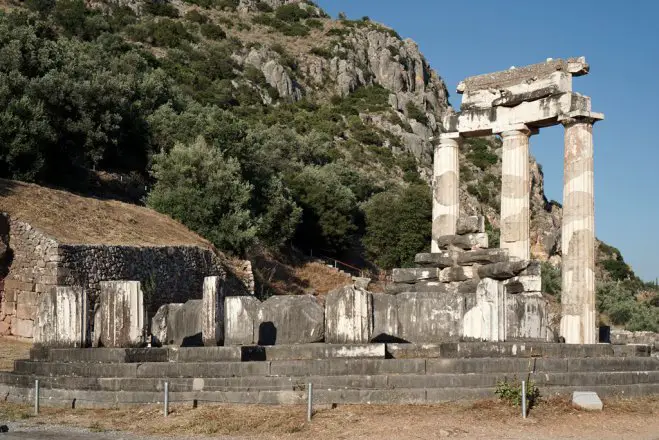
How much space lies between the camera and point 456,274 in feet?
72.5

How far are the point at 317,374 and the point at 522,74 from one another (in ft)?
40.2

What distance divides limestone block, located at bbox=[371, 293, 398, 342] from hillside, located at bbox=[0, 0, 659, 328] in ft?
67.0

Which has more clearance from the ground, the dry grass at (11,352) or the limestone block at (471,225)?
the limestone block at (471,225)

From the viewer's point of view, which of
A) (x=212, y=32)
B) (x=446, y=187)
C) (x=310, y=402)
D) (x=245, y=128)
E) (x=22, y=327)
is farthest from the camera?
(x=212, y=32)

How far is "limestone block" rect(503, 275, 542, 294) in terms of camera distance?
20.5 m

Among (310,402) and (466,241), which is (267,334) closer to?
(310,402)

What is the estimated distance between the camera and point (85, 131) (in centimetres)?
3838

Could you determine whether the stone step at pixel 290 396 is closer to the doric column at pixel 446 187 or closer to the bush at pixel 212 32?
the doric column at pixel 446 187

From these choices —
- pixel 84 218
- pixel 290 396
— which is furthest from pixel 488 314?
pixel 84 218

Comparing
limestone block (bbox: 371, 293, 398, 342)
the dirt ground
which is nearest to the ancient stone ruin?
limestone block (bbox: 371, 293, 398, 342)

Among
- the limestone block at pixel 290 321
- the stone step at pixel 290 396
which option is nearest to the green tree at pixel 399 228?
the limestone block at pixel 290 321

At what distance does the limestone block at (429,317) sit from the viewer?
15797mm

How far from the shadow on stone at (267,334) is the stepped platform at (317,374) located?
0.69 metres

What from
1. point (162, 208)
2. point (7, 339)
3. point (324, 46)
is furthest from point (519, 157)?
point (324, 46)
